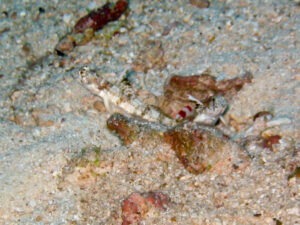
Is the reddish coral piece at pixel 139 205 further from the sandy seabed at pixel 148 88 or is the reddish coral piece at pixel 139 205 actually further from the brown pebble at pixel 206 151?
the brown pebble at pixel 206 151

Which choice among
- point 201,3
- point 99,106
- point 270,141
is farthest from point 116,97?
point 201,3

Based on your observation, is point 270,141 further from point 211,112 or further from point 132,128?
point 132,128

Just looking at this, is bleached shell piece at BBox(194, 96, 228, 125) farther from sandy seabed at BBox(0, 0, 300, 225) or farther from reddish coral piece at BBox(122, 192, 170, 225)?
reddish coral piece at BBox(122, 192, 170, 225)

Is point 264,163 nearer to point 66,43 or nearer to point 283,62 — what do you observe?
point 283,62

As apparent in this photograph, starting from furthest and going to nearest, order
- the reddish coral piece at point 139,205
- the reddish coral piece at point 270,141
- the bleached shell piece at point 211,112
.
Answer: the bleached shell piece at point 211,112, the reddish coral piece at point 270,141, the reddish coral piece at point 139,205

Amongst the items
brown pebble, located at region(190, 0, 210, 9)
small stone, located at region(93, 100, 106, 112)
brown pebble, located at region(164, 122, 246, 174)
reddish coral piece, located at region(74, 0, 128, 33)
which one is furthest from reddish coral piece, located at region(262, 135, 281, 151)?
reddish coral piece, located at region(74, 0, 128, 33)

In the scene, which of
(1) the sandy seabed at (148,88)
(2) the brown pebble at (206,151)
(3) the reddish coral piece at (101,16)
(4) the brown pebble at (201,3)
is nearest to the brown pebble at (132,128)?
(1) the sandy seabed at (148,88)
